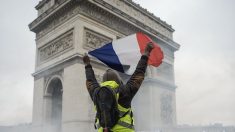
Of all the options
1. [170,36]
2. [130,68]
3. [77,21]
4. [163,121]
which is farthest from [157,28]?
[130,68]

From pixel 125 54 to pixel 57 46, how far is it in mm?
→ 11860

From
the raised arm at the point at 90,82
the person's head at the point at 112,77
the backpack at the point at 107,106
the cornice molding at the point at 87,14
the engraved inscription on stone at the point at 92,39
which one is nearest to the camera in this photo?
the backpack at the point at 107,106

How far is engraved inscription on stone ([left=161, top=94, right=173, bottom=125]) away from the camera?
1736 cm

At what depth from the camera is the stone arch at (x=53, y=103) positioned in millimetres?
14359

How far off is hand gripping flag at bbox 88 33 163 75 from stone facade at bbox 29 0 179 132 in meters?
9.60

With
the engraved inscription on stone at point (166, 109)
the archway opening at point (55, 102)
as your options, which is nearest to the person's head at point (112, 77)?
the archway opening at point (55, 102)

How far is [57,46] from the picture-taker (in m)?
14.4

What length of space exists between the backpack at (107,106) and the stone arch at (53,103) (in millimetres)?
12567

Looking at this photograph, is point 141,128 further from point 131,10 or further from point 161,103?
point 131,10

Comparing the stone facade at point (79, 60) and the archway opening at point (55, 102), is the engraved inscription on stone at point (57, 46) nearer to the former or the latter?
the stone facade at point (79, 60)

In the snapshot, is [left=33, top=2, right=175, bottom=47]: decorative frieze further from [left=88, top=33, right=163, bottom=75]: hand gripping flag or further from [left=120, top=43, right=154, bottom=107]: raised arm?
[left=120, top=43, right=154, bottom=107]: raised arm

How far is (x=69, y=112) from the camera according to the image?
12.6 m

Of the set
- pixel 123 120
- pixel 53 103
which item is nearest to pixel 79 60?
pixel 53 103

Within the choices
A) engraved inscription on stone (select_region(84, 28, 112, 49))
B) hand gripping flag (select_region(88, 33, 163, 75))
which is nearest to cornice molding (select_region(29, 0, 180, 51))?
engraved inscription on stone (select_region(84, 28, 112, 49))
